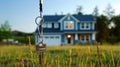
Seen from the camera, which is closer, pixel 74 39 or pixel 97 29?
pixel 74 39

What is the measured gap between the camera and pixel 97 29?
2099 inches

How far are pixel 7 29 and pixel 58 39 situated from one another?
16965mm

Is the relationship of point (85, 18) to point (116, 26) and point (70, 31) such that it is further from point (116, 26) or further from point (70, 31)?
point (116, 26)

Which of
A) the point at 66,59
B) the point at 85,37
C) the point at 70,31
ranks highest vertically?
the point at 66,59

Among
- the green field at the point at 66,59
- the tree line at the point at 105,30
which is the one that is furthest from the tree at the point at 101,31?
the green field at the point at 66,59

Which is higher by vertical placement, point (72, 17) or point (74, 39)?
point (72, 17)

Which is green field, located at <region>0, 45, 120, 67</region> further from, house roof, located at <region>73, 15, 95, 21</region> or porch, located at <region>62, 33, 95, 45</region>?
house roof, located at <region>73, 15, 95, 21</region>

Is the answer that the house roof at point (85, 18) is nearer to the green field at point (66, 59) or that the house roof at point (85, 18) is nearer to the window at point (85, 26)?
the window at point (85, 26)

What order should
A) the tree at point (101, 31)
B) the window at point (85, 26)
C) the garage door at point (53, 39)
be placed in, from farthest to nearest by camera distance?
the tree at point (101, 31) → the window at point (85, 26) → the garage door at point (53, 39)

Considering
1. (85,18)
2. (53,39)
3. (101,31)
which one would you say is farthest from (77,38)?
(101,31)

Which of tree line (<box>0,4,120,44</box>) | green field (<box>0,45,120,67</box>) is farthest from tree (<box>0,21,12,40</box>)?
green field (<box>0,45,120,67</box>)

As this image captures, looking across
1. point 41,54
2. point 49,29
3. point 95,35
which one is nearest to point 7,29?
point 49,29

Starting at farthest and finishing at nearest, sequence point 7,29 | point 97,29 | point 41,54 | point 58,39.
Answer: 1. point 7,29
2. point 97,29
3. point 58,39
4. point 41,54

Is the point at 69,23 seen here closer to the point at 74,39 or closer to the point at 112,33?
the point at 74,39
